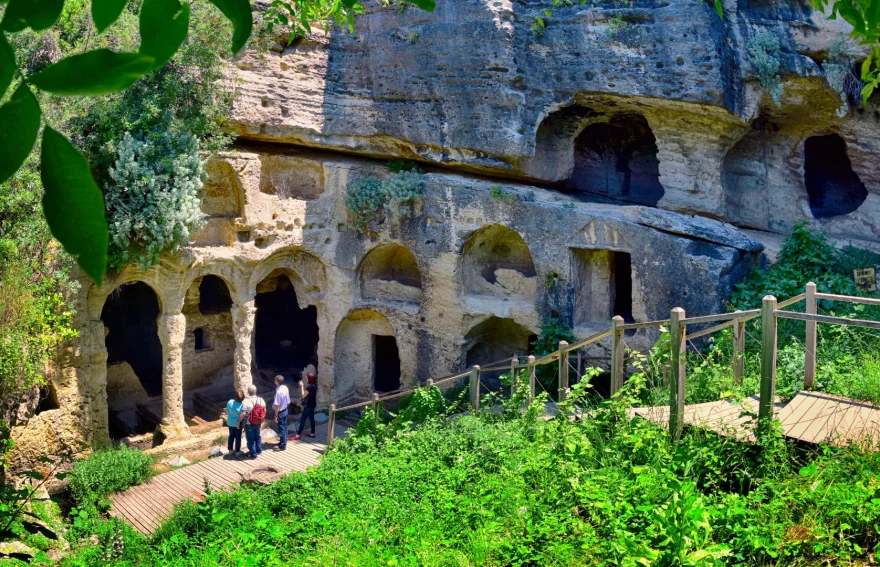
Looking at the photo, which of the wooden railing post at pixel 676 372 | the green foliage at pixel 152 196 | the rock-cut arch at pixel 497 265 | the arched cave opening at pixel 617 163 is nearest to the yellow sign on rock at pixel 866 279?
Result: the arched cave opening at pixel 617 163

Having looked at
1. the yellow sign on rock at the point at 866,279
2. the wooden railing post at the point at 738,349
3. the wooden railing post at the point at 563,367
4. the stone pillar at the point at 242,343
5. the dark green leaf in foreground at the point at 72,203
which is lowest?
the stone pillar at the point at 242,343

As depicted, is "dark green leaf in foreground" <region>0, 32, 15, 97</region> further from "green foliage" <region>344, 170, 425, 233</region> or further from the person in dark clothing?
"green foliage" <region>344, 170, 425, 233</region>

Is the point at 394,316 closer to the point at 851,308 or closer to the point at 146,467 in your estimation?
the point at 146,467

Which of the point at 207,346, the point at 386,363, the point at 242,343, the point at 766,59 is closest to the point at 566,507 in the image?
the point at 766,59

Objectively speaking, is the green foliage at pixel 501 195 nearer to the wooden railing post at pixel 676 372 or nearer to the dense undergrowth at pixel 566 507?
→ the dense undergrowth at pixel 566 507

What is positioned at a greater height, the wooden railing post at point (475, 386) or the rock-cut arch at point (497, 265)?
the rock-cut arch at point (497, 265)

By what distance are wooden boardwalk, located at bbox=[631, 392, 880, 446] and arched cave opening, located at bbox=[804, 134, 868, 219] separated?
9264 mm

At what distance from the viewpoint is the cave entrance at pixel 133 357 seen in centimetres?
1675

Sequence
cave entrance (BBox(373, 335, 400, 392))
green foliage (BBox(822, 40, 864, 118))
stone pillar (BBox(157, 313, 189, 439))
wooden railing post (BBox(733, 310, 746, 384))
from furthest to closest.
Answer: cave entrance (BBox(373, 335, 400, 392)) < stone pillar (BBox(157, 313, 189, 439)) < green foliage (BBox(822, 40, 864, 118)) < wooden railing post (BBox(733, 310, 746, 384))

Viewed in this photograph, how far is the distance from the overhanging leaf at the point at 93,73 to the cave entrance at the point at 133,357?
1618 centimetres

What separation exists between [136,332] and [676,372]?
597 inches

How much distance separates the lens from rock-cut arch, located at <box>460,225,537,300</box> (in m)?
14.7

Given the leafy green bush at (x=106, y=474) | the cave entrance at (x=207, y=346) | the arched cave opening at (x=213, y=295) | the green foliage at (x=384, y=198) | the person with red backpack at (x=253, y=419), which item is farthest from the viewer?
the arched cave opening at (x=213, y=295)

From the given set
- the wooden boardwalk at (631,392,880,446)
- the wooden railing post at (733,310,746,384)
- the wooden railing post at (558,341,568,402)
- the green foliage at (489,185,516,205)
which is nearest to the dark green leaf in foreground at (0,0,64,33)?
the wooden boardwalk at (631,392,880,446)
